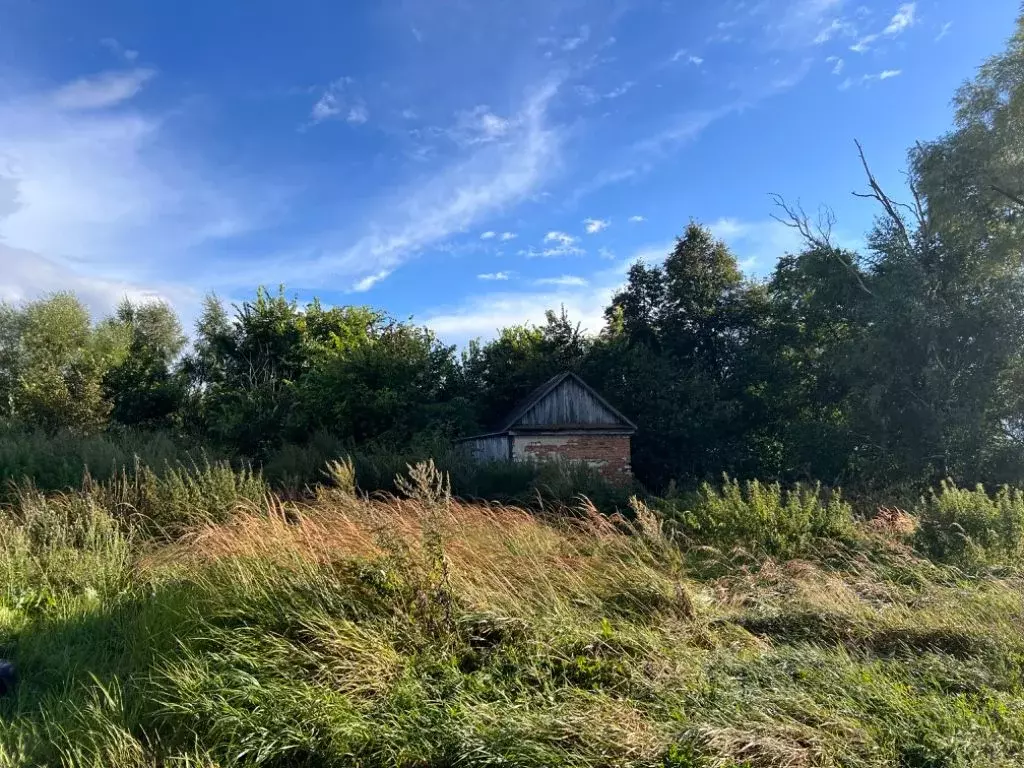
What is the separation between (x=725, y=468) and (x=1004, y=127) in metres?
12.0

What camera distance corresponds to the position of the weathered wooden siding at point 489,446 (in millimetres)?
Result: 18531

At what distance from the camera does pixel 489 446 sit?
19.4 meters

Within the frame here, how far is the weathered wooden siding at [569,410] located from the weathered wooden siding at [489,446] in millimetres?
749

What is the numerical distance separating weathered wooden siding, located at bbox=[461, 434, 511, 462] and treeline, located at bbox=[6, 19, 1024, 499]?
2.14 feet

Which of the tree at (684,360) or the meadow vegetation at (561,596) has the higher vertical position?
the tree at (684,360)

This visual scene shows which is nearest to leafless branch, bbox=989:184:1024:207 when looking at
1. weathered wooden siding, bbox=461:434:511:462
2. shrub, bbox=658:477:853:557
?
shrub, bbox=658:477:853:557

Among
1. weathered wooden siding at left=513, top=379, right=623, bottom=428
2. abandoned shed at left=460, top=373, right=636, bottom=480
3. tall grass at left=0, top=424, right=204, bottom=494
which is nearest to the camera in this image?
tall grass at left=0, top=424, right=204, bottom=494

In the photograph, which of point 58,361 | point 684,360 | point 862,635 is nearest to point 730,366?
point 684,360

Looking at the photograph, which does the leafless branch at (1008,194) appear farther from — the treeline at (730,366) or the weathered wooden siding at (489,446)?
the weathered wooden siding at (489,446)

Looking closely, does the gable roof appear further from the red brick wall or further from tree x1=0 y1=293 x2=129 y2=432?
tree x1=0 y1=293 x2=129 y2=432

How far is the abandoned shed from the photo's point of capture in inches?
731

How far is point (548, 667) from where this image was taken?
3.86 m

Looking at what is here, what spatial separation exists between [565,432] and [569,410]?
30.1 inches

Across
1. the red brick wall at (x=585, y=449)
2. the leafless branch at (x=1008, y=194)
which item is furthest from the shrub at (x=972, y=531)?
the leafless branch at (x=1008, y=194)
